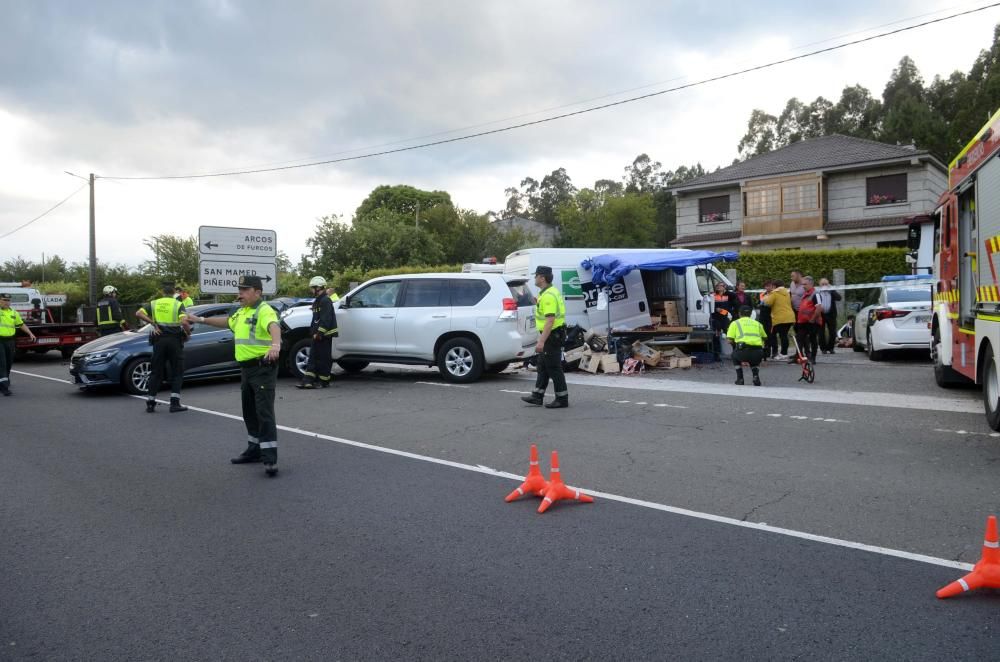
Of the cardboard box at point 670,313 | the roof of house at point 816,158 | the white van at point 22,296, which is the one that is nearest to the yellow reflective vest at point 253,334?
the cardboard box at point 670,313

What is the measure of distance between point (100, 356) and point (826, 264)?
2223cm

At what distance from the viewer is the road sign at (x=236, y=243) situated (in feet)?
60.7

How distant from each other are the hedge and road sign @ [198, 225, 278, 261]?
636 inches

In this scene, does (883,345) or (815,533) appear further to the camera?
(883,345)

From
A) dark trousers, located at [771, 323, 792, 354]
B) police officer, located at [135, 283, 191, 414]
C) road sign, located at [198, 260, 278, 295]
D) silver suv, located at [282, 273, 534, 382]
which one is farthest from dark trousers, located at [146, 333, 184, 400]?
dark trousers, located at [771, 323, 792, 354]

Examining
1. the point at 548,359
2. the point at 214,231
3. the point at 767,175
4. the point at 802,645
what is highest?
the point at 767,175

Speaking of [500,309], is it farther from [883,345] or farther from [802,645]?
[802,645]

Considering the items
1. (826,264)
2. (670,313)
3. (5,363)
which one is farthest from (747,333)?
(826,264)

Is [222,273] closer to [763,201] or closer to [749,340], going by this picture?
[749,340]

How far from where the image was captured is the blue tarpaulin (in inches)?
587

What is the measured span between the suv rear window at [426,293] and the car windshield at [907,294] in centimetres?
914

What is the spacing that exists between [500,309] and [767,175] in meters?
23.8

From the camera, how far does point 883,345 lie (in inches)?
566

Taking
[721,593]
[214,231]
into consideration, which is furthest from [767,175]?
[721,593]
